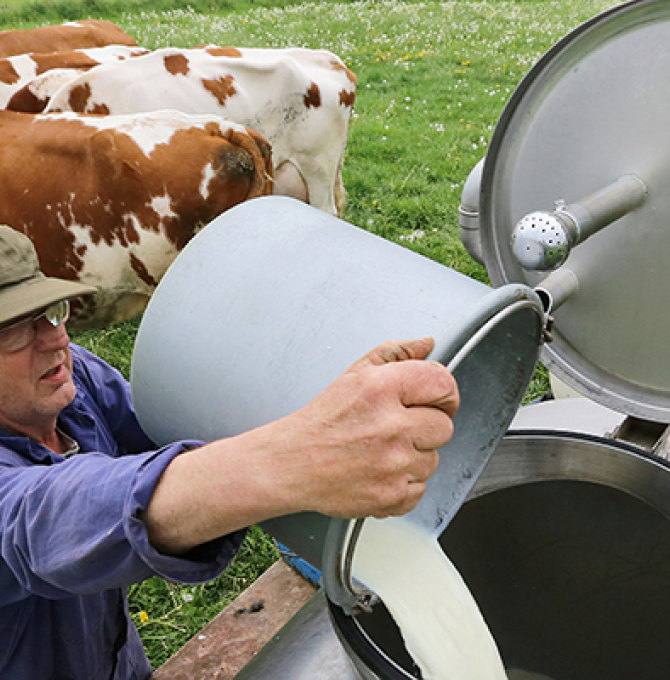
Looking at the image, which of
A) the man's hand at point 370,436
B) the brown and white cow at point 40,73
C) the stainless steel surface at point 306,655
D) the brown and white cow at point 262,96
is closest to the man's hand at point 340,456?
the man's hand at point 370,436

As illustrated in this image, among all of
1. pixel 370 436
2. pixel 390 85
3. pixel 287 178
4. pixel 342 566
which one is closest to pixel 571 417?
pixel 342 566

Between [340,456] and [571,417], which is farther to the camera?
[571,417]

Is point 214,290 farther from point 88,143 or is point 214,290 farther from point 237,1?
point 237,1

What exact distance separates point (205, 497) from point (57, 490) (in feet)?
0.60

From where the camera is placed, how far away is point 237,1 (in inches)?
383

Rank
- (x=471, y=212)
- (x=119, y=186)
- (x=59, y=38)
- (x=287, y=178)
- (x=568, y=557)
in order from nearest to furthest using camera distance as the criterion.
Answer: (x=568, y=557), (x=471, y=212), (x=119, y=186), (x=287, y=178), (x=59, y=38)

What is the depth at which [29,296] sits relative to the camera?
1087 mm

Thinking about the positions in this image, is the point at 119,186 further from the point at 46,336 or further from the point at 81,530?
the point at 81,530

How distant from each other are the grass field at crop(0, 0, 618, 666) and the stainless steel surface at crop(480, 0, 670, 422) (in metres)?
1.20

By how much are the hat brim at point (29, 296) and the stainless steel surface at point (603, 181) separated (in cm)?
73

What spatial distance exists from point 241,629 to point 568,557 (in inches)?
31.0

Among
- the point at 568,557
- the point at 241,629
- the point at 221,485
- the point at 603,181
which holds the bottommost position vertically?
the point at 241,629

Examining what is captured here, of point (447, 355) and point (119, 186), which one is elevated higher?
point (447, 355)

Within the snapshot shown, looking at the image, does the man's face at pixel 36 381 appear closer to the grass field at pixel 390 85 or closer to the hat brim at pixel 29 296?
the hat brim at pixel 29 296
